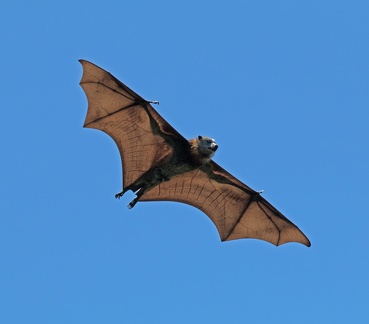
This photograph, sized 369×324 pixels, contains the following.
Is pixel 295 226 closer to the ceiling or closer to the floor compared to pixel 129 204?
closer to the ceiling

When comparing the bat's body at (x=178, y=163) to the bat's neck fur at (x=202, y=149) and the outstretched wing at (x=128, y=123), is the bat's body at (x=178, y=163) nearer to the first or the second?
the bat's neck fur at (x=202, y=149)

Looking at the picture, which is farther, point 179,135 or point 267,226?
point 267,226

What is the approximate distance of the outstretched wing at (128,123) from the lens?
3559 centimetres

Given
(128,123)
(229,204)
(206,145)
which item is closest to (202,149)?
(206,145)

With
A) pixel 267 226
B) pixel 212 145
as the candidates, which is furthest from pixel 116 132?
pixel 267 226

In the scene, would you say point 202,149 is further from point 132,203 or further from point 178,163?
point 132,203

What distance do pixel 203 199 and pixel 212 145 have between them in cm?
414

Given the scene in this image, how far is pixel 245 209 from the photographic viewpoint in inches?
1519

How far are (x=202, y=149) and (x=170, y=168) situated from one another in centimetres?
163

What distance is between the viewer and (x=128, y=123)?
36.3m

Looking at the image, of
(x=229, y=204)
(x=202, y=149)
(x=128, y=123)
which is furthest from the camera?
(x=229, y=204)

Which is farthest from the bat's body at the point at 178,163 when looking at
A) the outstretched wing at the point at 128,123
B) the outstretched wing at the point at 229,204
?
the outstretched wing at the point at 229,204

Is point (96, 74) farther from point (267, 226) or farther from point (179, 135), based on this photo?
point (267, 226)

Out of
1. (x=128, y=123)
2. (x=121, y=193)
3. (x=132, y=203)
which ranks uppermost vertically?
(x=128, y=123)
